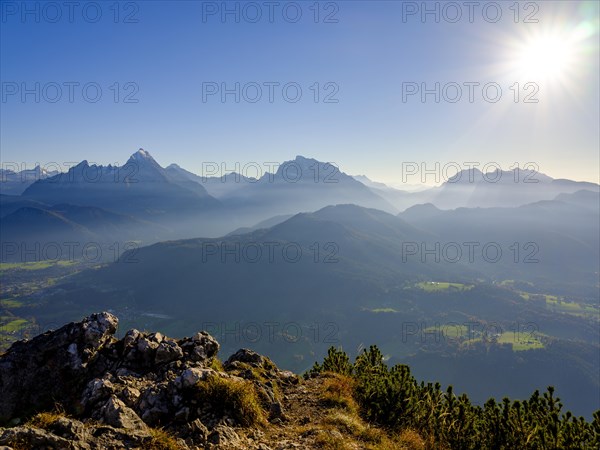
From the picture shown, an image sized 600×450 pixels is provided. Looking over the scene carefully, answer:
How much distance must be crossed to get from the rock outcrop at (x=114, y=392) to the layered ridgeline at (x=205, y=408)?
0.04 m

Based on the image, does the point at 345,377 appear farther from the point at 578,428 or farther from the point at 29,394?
the point at 29,394

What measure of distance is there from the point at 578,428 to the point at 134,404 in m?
14.2

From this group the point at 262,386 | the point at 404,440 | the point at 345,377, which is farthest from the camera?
the point at 345,377

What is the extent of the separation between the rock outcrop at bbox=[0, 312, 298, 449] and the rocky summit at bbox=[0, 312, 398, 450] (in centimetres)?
3

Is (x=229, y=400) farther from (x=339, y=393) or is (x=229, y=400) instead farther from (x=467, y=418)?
(x=467, y=418)

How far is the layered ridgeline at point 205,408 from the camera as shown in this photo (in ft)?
30.6

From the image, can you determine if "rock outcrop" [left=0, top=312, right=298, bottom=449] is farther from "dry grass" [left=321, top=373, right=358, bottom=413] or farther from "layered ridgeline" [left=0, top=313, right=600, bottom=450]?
"dry grass" [left=321, top=373, right=358, bottom=413]

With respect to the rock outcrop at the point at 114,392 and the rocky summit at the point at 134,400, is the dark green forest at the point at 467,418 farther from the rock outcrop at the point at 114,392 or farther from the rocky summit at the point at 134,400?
the rock outcrop at the point at 114,392

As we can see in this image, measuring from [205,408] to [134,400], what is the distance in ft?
8.54

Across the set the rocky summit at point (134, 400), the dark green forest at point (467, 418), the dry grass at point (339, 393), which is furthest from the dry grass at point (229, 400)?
the dark green forest at point (467, 418)

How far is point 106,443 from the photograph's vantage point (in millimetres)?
8680

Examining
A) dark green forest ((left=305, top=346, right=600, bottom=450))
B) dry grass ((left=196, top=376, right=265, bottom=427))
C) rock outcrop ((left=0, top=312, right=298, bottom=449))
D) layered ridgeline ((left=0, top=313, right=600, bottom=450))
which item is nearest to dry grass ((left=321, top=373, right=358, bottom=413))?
layered ridgeline ((left=0, top=313, right=600, bottom=450))

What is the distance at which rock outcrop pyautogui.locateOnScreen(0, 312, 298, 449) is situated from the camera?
9.05 metres

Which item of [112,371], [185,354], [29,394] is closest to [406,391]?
[185,354]
